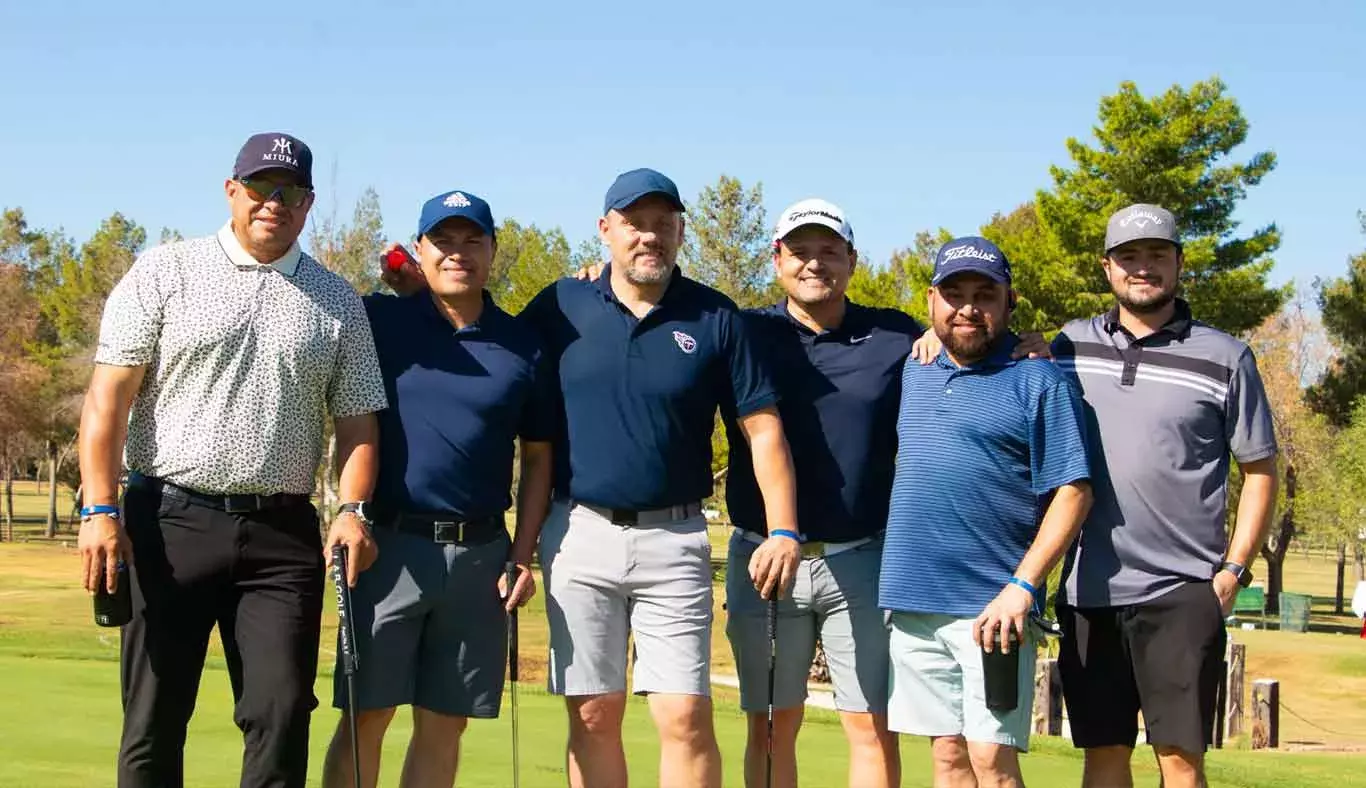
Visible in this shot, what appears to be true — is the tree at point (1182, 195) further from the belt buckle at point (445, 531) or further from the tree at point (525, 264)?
the belt buckle at point (445, 531)

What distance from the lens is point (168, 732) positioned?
182 inches

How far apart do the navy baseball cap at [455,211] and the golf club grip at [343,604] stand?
1.11m

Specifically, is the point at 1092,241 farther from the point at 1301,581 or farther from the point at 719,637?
the point at 1301,581

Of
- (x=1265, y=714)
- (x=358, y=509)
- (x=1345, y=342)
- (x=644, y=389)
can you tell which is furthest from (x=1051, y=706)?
(x=1345, y=342)

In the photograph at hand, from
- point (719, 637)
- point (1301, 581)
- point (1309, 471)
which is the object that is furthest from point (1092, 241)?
point (1301, 581)

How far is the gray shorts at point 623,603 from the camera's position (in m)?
5.08

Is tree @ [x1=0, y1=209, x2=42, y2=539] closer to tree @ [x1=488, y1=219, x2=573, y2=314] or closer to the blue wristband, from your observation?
tree @ [x1=488, y1=219, x2=573, y2=314]

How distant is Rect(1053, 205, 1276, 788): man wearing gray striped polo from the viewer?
196 inches

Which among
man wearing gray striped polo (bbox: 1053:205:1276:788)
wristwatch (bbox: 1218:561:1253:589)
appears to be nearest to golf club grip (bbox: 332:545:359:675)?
man wearing gray striped polo (bbox: 1053:205:1276:788)

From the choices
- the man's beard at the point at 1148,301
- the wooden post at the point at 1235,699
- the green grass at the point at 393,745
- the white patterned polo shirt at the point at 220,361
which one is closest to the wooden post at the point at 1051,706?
the wooden post at the point at 1235,699

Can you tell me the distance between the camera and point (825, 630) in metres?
5.43

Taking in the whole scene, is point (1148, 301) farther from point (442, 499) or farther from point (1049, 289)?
point (1049, 289)

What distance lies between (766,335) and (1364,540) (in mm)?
38389

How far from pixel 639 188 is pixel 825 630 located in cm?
173
